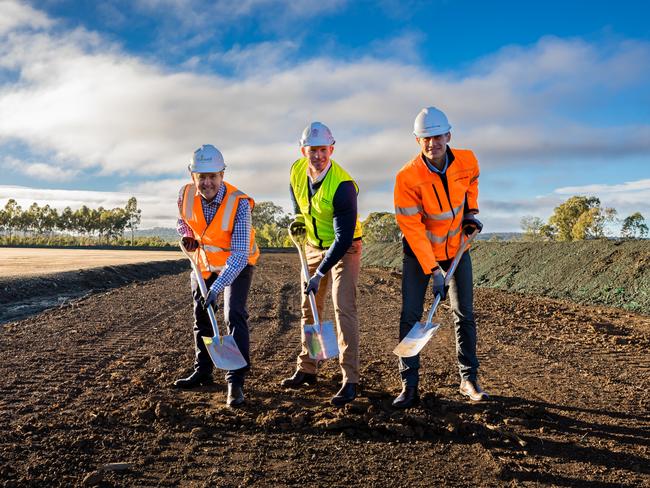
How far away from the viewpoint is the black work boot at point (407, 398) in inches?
175

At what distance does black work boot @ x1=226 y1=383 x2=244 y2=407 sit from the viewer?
449 centimetres

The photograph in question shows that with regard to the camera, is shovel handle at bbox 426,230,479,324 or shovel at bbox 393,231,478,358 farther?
shovel handle at bbox 426,230,479,324

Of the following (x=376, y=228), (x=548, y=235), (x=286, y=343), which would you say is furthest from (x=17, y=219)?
(x=286, y=343)

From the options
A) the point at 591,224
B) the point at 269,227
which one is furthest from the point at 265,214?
the point at 591,224

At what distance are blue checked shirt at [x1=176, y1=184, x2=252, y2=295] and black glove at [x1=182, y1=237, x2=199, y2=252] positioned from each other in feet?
1.04

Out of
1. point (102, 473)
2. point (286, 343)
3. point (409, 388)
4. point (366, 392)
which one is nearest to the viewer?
point (102, 473)

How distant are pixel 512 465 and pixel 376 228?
6467 cm

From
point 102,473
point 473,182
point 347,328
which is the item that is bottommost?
point 102,473

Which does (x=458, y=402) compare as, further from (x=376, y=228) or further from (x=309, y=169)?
(x=376, y=228)

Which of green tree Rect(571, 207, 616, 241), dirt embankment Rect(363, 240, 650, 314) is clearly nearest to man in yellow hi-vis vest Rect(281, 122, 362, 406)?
dirt embankment Rect(363, 240, 650, 314)

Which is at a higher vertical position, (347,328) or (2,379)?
(347,328)

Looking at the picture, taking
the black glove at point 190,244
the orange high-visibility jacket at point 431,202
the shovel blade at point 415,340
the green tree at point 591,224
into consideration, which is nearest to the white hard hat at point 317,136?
the orange high-visibility jacket at point 431,202

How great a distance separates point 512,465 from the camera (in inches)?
135

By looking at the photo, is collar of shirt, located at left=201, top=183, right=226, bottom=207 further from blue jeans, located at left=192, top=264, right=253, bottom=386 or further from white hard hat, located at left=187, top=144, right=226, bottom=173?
blue jeans, located at left=192, top=264, right=253, bottom=386
